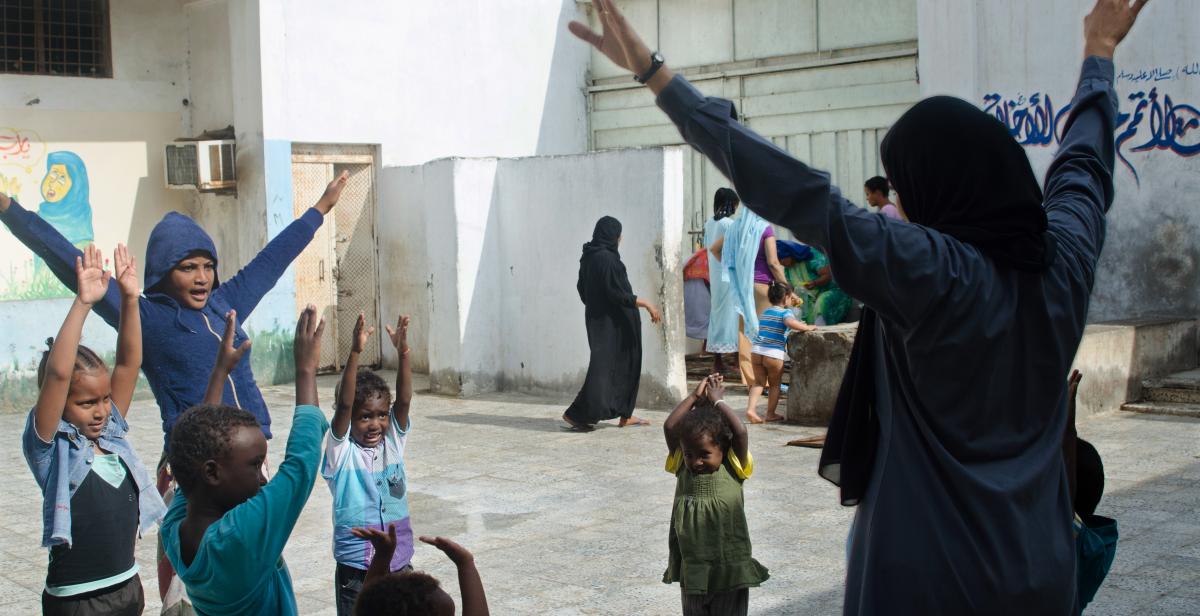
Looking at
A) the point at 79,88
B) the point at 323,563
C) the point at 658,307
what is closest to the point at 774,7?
the point at 658,307

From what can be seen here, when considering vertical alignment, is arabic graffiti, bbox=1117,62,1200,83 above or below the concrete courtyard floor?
above

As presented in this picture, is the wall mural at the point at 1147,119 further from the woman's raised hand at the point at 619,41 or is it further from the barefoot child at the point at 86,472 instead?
the woman's raised hand at the point at 619,41

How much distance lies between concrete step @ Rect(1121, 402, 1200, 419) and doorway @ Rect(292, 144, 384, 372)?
7.69 m

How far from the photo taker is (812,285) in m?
12.1

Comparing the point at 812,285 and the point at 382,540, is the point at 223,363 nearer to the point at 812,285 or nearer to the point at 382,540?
the point at 382,540

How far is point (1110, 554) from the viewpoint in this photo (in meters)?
2.84

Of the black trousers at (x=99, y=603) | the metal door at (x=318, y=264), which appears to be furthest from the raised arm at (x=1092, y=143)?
the metal door at (x=318, y=264)

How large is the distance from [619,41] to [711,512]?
232 centimetres

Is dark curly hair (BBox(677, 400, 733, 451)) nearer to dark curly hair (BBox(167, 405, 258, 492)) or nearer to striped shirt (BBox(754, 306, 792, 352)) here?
dark curly hair (BBox(167, 405, 258, 492))

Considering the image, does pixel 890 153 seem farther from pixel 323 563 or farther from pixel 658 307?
pixel 658 307

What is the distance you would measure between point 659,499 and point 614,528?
0.76m

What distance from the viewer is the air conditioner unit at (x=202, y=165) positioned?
42.8ft

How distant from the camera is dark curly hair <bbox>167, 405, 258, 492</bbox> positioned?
2930 millimetres

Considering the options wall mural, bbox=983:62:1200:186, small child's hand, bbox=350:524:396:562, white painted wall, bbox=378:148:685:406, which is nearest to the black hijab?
small child's hand, bbox=350:524:396:562
